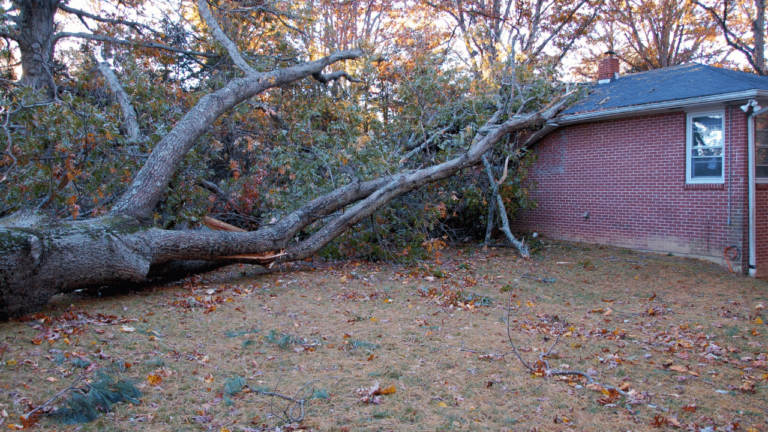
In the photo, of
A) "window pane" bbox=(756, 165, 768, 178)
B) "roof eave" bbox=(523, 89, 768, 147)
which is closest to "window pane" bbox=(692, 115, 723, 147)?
"roof eave" bbox=(523, 89, 768, 147)

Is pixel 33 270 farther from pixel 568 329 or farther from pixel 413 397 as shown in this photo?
pixel 568 329

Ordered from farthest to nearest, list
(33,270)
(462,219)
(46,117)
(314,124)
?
(462,219), (314,124), (46,117), (33,270)

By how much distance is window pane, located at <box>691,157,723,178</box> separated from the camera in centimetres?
979

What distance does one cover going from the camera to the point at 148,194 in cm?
676

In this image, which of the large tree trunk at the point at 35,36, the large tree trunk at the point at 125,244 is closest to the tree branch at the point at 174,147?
the large tree trunk at the point at 125,244

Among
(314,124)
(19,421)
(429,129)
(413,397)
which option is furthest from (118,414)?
(429,129)

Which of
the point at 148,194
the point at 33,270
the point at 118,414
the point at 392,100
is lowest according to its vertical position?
the point at 118,414

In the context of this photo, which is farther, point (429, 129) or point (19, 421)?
point (429, 129)

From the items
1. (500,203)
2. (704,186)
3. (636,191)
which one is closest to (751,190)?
(704,186)

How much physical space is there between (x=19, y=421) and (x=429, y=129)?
974 centimetres

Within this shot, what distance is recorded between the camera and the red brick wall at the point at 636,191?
31.3ft

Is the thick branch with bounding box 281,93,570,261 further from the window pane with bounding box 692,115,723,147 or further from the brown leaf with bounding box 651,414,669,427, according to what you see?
the brown leaf with bounding box 651,414,669,427

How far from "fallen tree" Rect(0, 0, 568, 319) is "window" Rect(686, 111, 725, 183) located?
2.81m

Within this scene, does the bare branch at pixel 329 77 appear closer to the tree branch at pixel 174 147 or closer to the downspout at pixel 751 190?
the tree branch at pixel 174 147
